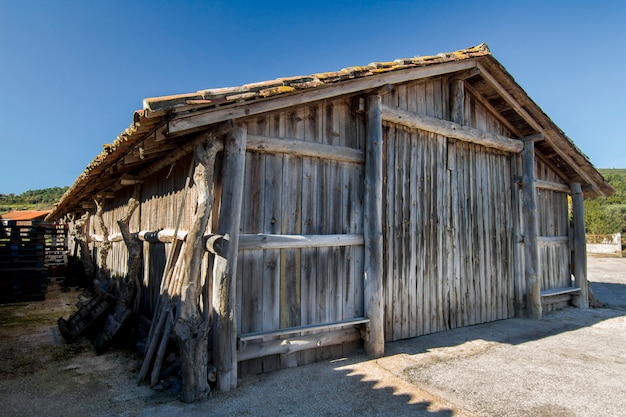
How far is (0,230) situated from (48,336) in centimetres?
1058

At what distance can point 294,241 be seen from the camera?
16.0ft

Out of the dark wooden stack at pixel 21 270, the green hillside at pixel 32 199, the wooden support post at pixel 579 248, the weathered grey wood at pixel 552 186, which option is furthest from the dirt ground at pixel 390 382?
the green hillside at pixel 32 199

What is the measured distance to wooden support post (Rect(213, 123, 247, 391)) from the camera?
4176 mm

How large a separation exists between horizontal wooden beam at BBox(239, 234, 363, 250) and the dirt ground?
1561 mm

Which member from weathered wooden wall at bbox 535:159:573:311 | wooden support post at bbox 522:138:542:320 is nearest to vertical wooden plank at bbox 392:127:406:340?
wooden support post at bbox 522:138:542:320

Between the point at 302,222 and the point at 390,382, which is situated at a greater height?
the point at 302,222

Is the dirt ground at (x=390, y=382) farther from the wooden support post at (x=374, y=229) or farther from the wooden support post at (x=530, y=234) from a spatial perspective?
the wooden support post at (x=530, y=234)

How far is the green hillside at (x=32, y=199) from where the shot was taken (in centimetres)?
4872

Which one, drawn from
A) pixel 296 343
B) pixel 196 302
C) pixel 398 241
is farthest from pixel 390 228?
pixel 196 302

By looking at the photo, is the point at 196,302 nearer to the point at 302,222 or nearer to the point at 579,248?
the point at 302,222

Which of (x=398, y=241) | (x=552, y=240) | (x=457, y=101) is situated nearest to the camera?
(x=398, y=241)

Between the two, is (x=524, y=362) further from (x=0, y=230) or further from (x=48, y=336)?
(x=0, y=230)

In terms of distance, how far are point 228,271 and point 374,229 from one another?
2.25 meters

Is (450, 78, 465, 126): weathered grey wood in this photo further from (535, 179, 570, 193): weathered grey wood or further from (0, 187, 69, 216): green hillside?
(0, 187, 69, 216): green hillside
